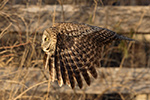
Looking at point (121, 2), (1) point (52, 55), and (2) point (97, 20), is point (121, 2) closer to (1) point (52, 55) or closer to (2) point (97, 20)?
(2) point (97, 20)

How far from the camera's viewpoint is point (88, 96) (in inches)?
93.4

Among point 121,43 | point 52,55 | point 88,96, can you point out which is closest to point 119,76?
point 121,43

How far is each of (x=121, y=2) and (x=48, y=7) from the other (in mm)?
951

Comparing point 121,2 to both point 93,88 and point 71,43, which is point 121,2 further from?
point 71,43

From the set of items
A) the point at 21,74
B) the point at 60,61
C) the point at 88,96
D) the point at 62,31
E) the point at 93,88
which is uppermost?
the point at 62,31

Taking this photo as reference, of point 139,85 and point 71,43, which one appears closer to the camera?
point 71,43

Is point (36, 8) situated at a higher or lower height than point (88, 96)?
higher

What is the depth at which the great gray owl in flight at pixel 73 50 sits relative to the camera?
4.20 feet

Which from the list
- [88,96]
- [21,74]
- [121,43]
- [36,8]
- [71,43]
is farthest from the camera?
[88,96]

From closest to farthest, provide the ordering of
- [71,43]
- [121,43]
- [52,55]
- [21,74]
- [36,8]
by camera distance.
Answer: [52,55]
[71,43]
[21,74]
[36,8]
[121,43]

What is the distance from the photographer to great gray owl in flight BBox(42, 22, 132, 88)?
1.28 metres

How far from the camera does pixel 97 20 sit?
6.57ft

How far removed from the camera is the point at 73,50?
4.55 ft

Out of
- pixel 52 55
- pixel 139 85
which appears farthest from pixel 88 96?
pixel 52 55
